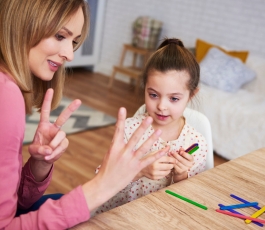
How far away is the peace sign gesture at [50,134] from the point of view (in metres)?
0.77

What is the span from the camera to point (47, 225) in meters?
0.71

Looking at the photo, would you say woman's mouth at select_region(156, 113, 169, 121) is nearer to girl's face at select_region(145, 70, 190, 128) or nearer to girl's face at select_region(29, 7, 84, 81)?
girl's face at select_region(145, 70, 190, 128)

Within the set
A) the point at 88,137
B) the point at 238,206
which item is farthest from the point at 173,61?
the point at 88,137

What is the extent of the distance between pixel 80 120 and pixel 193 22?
1.93m

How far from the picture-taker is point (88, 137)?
313cm

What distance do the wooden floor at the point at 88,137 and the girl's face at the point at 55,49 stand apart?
55 cm

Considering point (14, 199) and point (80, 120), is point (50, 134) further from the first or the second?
point (80, 120)

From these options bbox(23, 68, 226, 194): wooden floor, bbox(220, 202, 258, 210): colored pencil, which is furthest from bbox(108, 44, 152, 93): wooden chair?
bbox(220, 202, 258, 210): colored pencil

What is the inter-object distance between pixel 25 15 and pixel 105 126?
2.59 m

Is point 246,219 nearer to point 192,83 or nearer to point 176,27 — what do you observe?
point 192,83

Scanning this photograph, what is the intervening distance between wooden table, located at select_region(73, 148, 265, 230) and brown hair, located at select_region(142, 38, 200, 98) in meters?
0.39

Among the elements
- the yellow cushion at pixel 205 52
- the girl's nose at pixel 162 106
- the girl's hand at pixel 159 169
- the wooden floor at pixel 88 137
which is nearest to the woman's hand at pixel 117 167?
the girl's hand at pixel 159 169

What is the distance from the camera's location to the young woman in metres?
0.72

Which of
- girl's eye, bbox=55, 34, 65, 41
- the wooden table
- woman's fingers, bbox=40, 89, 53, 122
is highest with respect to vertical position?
girl's eye, bbox=55, 34, 65, 41
